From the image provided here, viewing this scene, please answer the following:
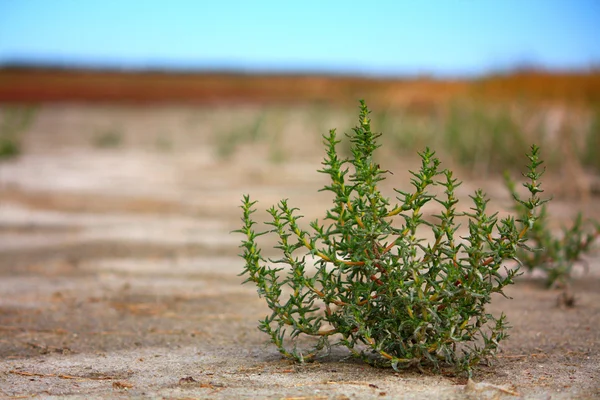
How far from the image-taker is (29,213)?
6.88 metres

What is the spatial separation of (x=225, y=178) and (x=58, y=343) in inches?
234

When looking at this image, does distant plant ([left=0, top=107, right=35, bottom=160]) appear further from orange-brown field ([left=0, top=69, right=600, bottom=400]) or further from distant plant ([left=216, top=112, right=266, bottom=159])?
distant plant ([left=216, top=112, right=266, bottom=159])

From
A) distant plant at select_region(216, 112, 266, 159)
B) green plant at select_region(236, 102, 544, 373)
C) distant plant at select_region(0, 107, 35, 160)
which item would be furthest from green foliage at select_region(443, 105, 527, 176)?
green plant at select_region(236, 102, 544, 373)

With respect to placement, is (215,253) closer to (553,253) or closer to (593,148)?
(553,253)

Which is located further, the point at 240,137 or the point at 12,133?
the point at 240,137

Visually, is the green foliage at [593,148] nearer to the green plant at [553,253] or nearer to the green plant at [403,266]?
the green plant at [553,253]

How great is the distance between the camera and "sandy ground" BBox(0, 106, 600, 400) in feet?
8.45

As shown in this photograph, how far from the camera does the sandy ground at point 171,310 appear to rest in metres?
2.57

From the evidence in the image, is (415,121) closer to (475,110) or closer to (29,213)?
(475,110)

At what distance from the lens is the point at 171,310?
394 centimetres

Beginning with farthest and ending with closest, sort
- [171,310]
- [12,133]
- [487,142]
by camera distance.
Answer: [12,133] → [487,142] → [171,310]

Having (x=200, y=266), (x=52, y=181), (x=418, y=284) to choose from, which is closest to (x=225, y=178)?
(x=52, y=181)

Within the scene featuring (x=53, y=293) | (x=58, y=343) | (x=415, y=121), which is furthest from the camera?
(x=415, y=121)

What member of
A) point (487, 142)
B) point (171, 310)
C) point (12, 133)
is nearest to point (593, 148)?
point (487, 142)
